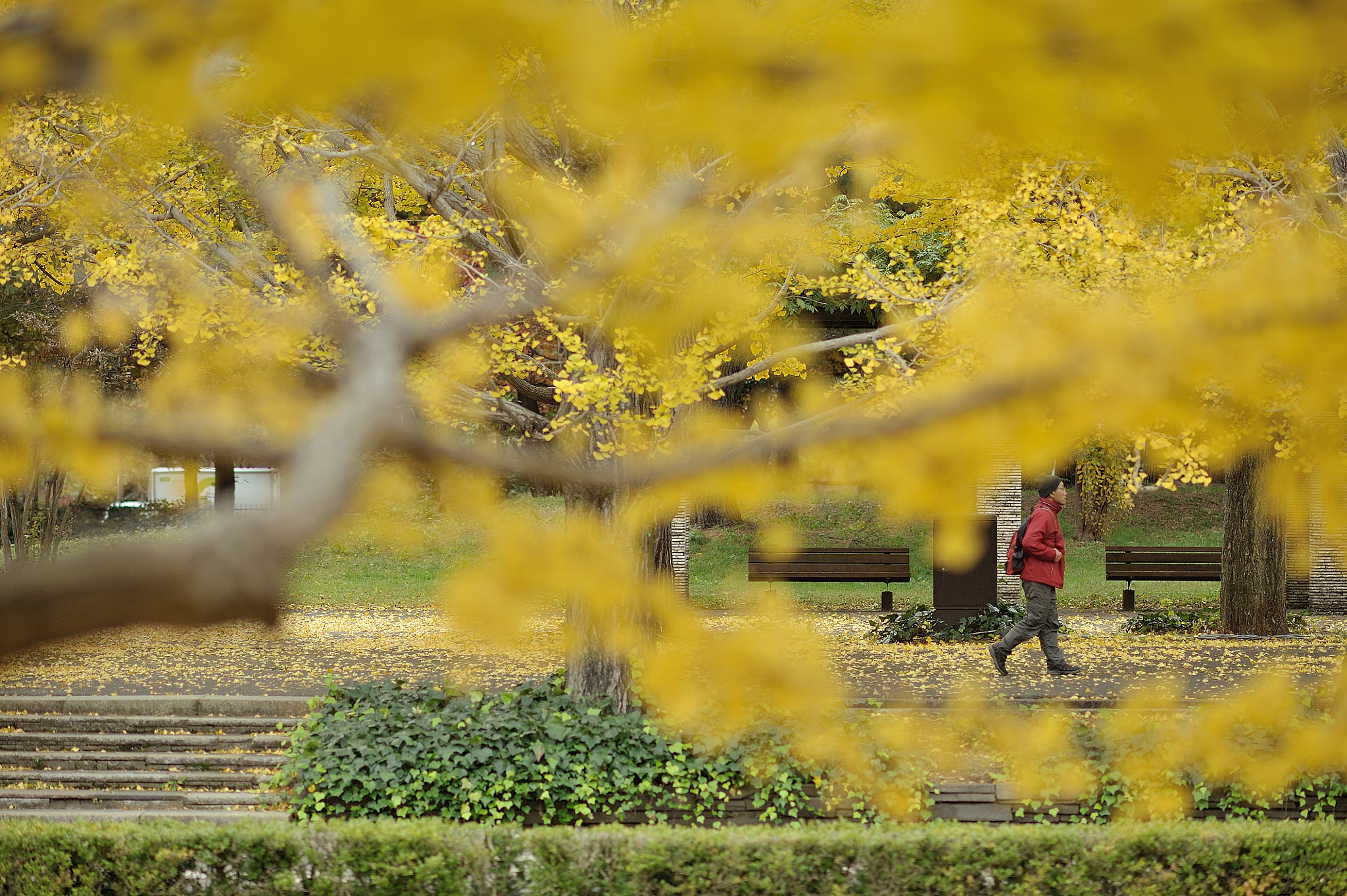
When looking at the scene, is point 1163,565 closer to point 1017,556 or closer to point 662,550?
point 1017,556

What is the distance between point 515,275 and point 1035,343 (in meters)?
4.79

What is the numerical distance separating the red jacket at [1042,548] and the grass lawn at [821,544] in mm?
6376

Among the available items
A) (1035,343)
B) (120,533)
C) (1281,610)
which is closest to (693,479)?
(1035,343)

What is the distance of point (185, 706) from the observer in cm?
948

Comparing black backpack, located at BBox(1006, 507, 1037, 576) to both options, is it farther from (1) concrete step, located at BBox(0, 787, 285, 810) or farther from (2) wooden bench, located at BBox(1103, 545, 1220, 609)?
(2) wooden bench, located at BBox(1103, 545, 1220, 609)

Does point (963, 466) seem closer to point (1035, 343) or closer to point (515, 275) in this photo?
point (1035, 343)

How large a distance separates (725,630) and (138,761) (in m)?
5.64

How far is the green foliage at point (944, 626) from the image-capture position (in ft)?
43.2

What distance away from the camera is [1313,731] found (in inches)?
217

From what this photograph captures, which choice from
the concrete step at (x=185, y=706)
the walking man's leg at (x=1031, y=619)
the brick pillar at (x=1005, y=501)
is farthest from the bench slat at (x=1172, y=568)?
the concrete step at (x=185, y=706)

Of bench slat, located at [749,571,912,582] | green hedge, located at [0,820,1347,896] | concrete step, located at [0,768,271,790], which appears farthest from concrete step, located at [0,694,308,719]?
bench slat, located at [749,571,912,582]

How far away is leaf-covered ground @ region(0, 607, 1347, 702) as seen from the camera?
10.4m

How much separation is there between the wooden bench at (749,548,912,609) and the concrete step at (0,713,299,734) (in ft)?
26.8

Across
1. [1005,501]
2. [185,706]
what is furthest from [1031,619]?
[1005,501]
